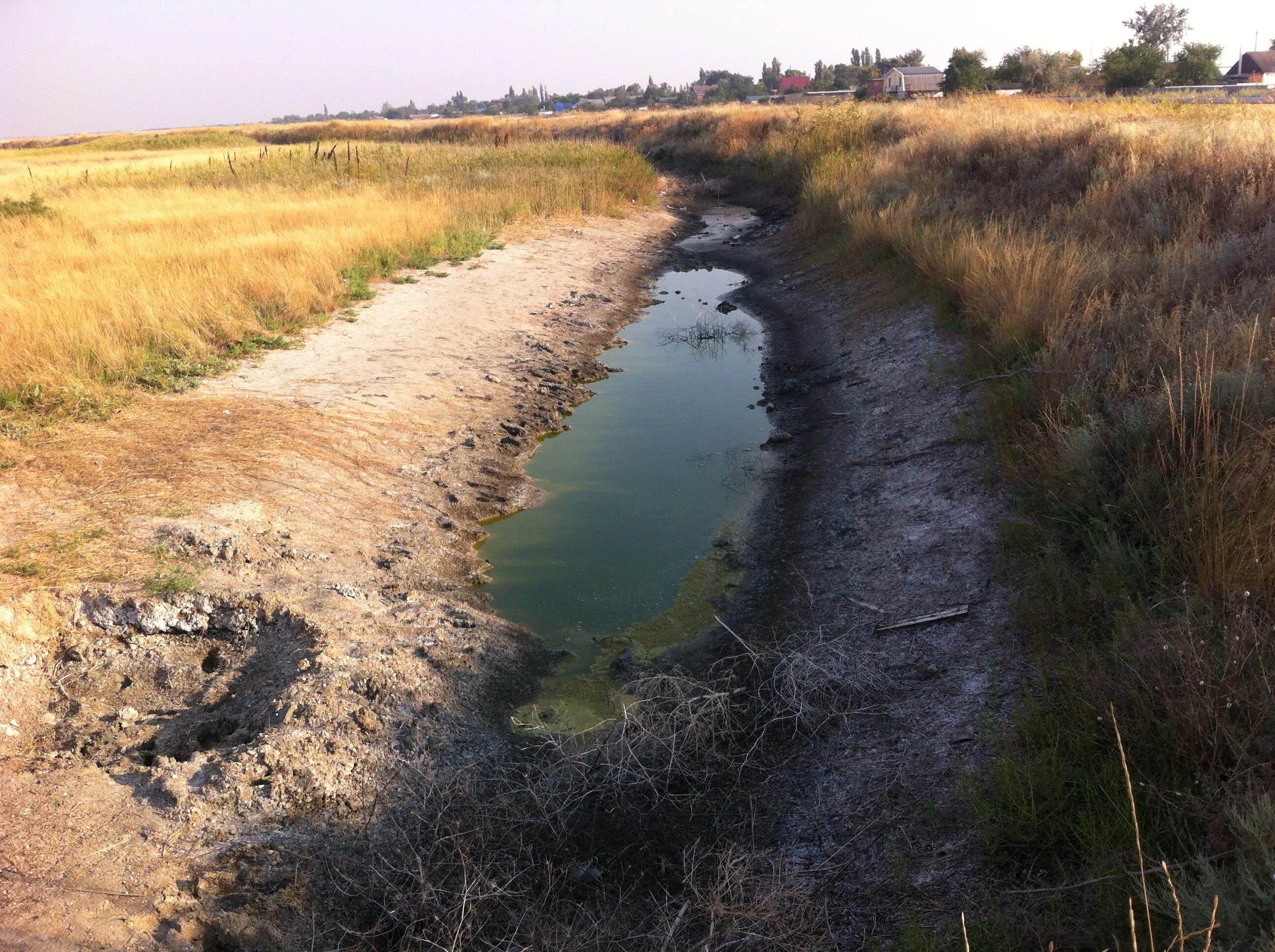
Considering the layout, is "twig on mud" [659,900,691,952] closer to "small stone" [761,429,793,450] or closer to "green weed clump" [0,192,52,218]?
"small stone" [761,429,793,450]

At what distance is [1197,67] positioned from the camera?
3666 centimetres

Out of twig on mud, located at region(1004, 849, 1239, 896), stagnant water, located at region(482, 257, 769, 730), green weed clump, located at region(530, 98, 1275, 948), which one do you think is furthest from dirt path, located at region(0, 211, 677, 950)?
green weed clump, located at region(530, 98, 1275, 948)

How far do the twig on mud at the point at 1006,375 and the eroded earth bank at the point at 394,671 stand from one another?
0.09 metres

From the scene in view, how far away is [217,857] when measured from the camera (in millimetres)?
3508

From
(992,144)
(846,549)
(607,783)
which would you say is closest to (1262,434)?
(846,549)

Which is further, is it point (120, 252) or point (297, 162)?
point (297, 162)

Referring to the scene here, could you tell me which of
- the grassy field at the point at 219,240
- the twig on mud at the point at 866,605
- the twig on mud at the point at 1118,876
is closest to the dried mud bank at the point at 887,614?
the twig on mud at the point at 866,605

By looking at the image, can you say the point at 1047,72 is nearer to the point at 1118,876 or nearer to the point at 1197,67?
the point at 1197,67

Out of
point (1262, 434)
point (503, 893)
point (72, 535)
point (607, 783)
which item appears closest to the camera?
→ point (503, 893)

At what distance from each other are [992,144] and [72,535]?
1466cm

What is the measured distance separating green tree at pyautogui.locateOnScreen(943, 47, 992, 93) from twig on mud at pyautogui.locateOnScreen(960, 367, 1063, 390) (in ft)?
121

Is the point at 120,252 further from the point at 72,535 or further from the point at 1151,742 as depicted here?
the point at 1151,742

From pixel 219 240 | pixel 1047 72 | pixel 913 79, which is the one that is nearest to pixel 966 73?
pixel 1047 72

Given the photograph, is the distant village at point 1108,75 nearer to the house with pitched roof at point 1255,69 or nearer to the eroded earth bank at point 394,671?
the house with pitched roof at point 1255,69
